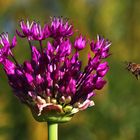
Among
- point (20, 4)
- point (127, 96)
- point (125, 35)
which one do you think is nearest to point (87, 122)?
point (127, 96)

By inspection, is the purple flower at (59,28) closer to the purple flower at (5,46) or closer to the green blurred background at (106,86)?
the purple flower at (5,46)

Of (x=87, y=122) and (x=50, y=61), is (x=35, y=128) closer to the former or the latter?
(x=87, y=122)

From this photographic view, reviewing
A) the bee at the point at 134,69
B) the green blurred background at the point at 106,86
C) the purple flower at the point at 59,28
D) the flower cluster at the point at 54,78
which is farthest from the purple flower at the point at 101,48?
the green blurred background at the point at 106,86

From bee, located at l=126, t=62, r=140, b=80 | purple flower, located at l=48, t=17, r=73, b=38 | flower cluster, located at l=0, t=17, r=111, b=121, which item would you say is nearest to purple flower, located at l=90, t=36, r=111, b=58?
flower cluster, located at l=0, t=17, r=111, b=121

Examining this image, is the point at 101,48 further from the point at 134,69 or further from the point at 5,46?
the point at 5,46

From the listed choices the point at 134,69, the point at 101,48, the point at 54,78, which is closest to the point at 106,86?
the point at 134,69

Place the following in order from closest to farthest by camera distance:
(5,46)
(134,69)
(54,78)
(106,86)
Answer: (54,78) → (5,46) → (134,69) → (106,86)
